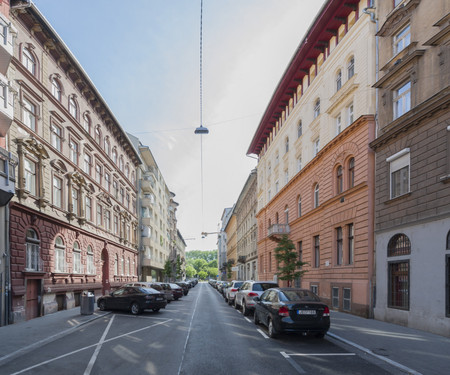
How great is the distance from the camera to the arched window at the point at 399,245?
48.8ft

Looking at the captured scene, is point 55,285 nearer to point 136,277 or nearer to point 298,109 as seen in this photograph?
point 298,109

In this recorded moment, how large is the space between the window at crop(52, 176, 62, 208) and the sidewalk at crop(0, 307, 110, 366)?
6670 millimetres

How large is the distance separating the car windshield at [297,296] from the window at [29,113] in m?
14.0

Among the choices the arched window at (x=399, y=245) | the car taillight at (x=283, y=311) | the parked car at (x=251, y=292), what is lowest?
the parked car at (x=251, y=292)

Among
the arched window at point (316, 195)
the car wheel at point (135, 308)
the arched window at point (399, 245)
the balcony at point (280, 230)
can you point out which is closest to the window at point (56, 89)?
the car wheel at point (135, 308)

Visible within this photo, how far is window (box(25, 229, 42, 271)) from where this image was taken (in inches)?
714

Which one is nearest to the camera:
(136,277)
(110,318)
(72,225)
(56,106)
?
(110,318)

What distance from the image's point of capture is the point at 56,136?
2211 cm

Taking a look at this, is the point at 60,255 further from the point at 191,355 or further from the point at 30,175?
the point at 191,355

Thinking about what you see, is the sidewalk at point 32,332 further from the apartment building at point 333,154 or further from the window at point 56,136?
the apartment building at point 333,154

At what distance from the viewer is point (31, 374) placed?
7.76m

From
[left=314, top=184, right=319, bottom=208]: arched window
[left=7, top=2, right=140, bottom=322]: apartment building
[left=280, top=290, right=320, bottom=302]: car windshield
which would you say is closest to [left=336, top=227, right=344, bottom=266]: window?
[left=314, top=184, right=319, bottom=208]: arched window

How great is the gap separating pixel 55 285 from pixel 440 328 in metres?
17.4

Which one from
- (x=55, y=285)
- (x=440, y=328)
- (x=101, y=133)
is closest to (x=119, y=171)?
(x=101, y=133)
